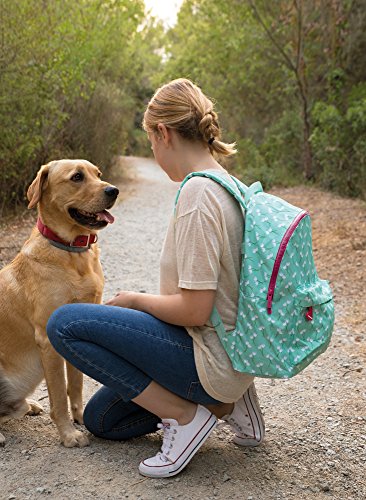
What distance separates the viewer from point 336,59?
13992 millimetres

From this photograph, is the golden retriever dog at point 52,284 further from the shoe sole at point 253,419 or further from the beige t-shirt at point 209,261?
the shoe sole at point 253,419

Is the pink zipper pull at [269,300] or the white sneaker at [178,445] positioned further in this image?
the white sneaker at [178,445]

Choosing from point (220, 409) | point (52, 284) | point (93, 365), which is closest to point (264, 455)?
point (220, 409)

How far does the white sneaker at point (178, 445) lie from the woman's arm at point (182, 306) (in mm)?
494

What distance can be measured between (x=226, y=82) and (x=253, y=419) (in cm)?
1587

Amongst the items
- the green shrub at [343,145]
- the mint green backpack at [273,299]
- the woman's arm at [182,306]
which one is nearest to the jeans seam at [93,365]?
the woman's arm at [182,306]

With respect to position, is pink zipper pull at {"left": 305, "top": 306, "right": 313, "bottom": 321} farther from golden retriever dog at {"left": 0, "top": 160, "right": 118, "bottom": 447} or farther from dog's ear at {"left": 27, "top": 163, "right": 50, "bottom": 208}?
dog's ear at {"left": 27, "top": 163, "right": 50, "bottom": 208}

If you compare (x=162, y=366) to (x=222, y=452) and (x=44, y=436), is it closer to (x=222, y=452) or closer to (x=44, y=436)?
(x=222, y=452)

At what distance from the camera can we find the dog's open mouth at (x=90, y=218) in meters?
3.49

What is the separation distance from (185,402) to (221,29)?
15.9 metres

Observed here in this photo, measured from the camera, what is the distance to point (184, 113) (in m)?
2.79

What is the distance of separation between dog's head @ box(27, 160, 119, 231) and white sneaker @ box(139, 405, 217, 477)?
1221 mm

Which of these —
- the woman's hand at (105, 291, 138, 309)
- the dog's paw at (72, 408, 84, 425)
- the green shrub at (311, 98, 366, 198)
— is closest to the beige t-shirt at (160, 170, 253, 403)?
the woman's hand at (105, 291, 138, 309)

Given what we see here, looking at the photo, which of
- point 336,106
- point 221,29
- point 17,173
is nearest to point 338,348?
point 17,173
